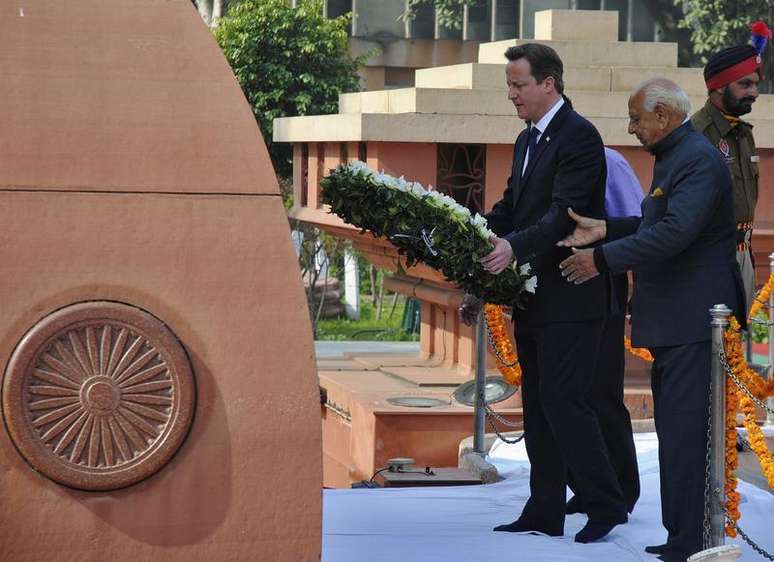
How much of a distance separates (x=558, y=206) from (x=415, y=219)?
518 millimetres

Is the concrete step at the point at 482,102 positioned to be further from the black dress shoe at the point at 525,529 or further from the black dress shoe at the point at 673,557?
the black dress shoe at the point at 673,557

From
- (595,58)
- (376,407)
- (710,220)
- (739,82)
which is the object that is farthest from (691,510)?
(595,58)

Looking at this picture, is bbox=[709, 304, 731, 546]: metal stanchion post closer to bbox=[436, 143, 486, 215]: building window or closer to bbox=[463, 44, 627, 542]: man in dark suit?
bbox=[463, 44, 627, 542]: man in dark suit

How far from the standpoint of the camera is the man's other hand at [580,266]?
5.18 meters

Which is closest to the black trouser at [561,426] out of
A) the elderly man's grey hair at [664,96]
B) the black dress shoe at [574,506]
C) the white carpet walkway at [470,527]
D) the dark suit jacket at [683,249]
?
the white carpet walkway at [470,527]

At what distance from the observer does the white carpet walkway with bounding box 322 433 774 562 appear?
5223 millimetres

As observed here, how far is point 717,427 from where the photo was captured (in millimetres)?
5039

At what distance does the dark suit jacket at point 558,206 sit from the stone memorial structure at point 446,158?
523 centimetres

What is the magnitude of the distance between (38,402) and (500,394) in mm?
7213

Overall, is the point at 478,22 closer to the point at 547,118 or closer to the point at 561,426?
the point at 547,118

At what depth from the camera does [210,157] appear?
405cm

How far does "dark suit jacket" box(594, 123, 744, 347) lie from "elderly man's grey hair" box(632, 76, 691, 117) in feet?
0.23

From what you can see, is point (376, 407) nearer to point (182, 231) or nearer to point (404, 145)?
point (404, 145)

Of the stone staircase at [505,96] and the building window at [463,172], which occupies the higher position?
the stone staircase at [505,96]
